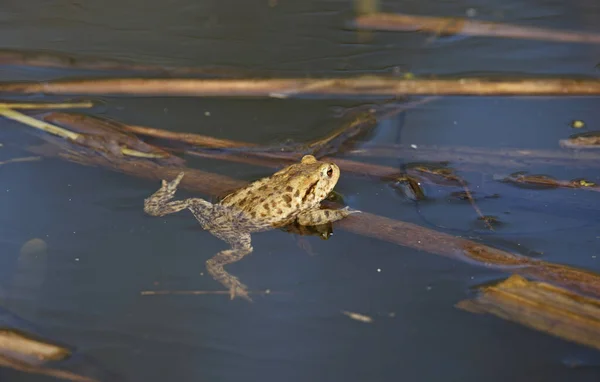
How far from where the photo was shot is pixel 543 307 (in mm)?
3750

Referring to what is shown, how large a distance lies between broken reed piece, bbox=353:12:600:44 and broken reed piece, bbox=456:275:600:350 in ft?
13.9

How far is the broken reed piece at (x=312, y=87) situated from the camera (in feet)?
19.6

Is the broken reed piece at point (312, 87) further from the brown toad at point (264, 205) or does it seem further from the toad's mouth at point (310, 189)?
the toad's mouth at point (310, 189)

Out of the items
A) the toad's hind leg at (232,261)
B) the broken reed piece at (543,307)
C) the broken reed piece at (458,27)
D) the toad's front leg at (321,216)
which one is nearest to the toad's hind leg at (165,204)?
the toad's hind leg at (232,261)

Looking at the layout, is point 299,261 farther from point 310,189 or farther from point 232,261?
point 310,189

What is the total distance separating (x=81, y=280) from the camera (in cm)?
432

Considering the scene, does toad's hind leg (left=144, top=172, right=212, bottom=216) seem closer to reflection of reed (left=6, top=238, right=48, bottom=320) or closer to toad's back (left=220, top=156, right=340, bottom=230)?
toad's back (left=220, top=156, right=340, bottom=230)

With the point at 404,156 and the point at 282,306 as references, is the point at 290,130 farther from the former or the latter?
the point at 282,306

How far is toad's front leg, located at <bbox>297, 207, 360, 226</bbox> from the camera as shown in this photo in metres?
4.68

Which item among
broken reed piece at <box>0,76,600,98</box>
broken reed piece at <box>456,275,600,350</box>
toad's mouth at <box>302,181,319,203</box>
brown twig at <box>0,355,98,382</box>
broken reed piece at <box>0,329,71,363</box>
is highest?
broken reed piece at <box>0,76,600,98</box>

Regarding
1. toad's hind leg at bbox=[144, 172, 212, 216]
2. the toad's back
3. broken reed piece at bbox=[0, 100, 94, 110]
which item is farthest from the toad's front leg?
broken reed piece at bbox=[0, 100, 94, 110]

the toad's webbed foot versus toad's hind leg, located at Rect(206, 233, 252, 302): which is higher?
the toad's webbed foot

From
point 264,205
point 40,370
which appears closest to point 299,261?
point 264,205

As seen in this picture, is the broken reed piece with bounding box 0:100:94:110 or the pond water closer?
the pond water
